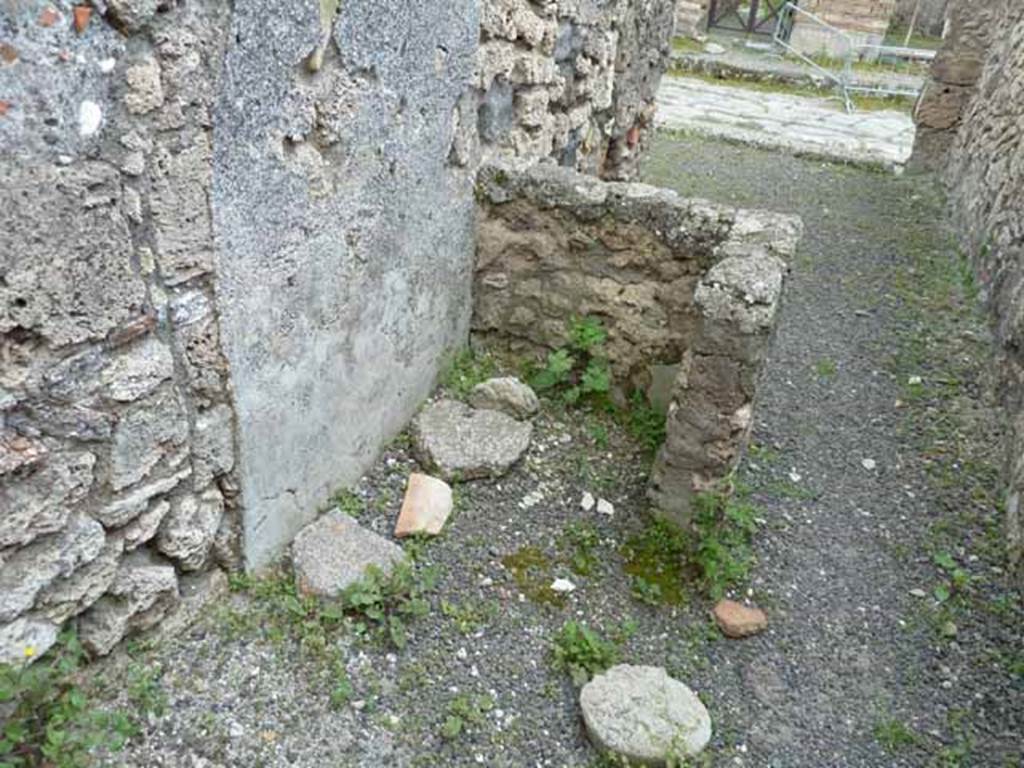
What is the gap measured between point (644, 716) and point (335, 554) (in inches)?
39.6

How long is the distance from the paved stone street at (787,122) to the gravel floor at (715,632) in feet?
16.5

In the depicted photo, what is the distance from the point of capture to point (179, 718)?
1.95m

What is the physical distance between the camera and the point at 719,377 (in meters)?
2.43

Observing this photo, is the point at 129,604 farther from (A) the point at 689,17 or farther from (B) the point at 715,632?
(A) the point at 689,17

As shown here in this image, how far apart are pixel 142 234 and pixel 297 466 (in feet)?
3.03

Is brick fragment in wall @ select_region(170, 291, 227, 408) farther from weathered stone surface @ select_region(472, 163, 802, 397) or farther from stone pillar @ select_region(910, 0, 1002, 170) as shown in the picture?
stone pillar @ select_region(910, 0, 1002, 170)

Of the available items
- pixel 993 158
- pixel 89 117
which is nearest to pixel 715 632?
pixel 89 117

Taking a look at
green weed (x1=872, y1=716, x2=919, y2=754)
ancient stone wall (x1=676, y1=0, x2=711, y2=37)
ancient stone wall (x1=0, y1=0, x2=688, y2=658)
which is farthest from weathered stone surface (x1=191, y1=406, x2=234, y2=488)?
ancient stone wall (x1=676, y1=0, x2=711, y2=37)

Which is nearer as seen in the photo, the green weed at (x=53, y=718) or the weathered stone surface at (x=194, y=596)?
the green weed at (x=53, y=718)

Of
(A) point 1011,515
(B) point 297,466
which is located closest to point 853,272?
(A) point 1011,515

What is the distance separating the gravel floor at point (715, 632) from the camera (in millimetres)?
2021

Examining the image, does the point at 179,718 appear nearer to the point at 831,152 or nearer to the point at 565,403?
the point at 565,403

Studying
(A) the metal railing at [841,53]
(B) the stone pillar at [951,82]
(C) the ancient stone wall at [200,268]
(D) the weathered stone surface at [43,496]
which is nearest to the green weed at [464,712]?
(C) the ancient stone wall at [200,268]

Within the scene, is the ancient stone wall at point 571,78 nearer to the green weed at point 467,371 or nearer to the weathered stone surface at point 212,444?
the green weed at point 467,371
